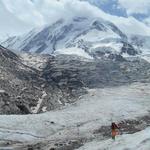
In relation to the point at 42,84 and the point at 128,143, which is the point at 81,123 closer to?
the point at 128,143

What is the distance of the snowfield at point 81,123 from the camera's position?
200 ft

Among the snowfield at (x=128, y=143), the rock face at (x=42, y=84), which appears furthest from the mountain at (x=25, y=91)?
the snowfield at (x=128, y=143)

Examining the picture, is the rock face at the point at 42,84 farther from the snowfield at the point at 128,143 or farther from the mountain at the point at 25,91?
Answer: the snowfield at the point at 128,143

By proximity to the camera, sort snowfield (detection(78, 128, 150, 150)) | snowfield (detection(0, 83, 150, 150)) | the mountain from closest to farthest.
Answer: snowfield (detection(78, 128, 150, 150)), snowfield (detection(0, 83, 150, 150)), the mountain

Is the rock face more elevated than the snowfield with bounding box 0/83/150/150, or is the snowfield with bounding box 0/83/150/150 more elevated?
the rock face

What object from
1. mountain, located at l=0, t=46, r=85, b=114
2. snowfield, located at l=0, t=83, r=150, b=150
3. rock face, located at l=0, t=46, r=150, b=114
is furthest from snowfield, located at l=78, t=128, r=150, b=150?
rock face, located at l=0, t=46, r=150, b=114

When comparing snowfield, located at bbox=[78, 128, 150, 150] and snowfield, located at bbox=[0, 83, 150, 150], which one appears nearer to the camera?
snowfield, located at bbox=[78, 128, 150, 150]

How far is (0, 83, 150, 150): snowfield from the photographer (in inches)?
2401

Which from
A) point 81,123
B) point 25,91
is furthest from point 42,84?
point 81,123

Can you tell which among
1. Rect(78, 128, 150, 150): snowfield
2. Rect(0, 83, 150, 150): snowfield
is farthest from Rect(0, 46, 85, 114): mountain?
Rect(78, 128, 150, 150): snowfield

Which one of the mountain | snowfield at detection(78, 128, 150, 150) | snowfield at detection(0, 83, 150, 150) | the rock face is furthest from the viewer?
the rock face

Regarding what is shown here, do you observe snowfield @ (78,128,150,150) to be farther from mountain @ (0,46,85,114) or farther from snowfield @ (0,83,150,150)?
mountain @ (0,46,85,114)

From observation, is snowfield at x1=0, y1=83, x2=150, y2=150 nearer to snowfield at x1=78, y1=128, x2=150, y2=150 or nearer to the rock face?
snowfield at x1=78, y1=128, x2=150, y2=150

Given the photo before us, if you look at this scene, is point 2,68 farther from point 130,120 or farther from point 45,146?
point 45,146
